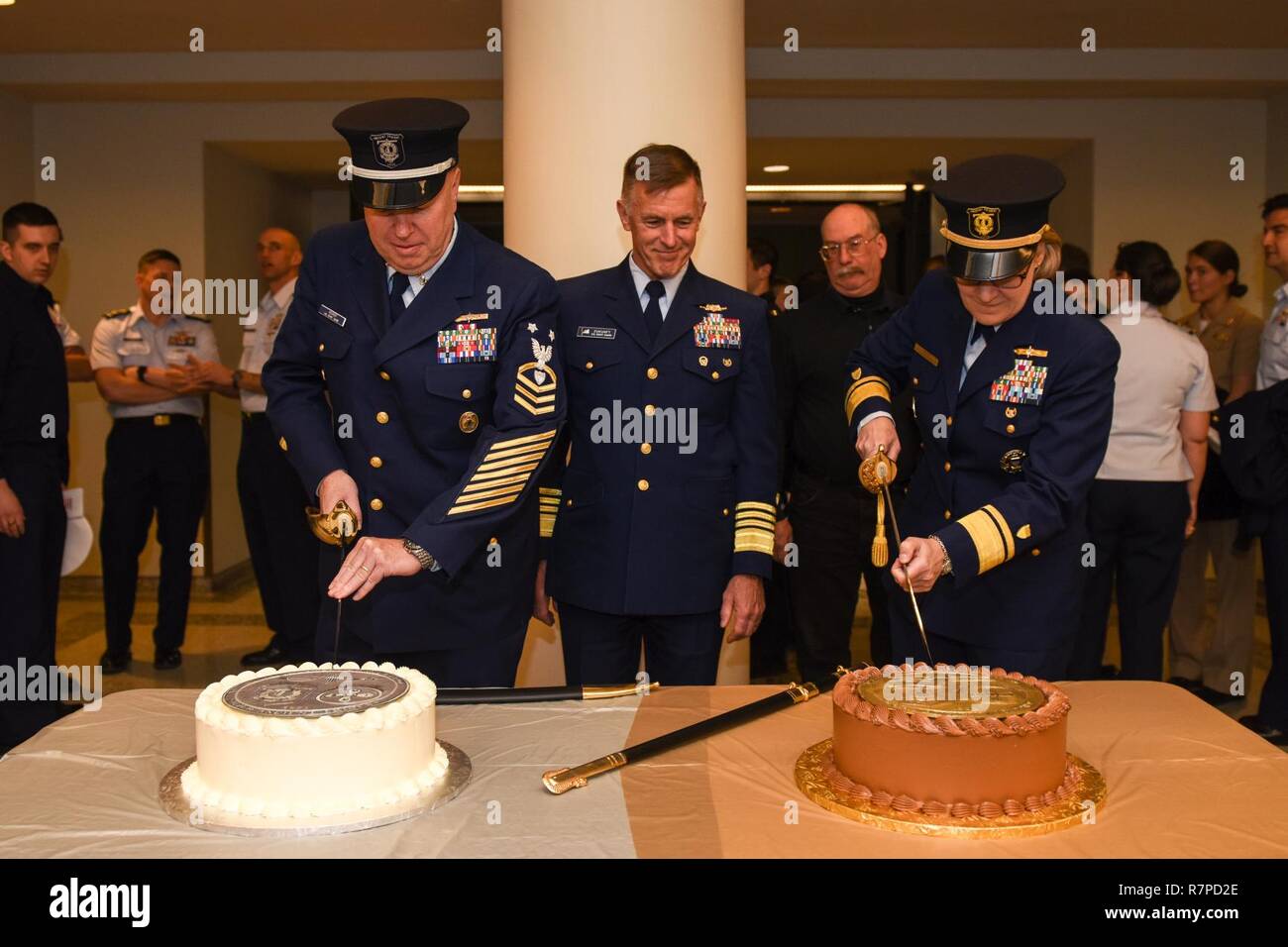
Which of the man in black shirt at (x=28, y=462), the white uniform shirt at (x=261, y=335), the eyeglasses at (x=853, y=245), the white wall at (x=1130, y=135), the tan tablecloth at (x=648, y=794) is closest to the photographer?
the tan tablecloth at (x=648, y=794)

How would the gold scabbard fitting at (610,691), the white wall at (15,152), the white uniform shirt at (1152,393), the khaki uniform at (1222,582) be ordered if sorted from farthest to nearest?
the white wall at (15,152)
the khaki uniform at (1222,582)
the white uniform shirt at (1152,393)
the gold scabbard fitting at (610,691)

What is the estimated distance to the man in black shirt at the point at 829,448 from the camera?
3.81m

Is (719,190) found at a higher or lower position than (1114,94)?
lower

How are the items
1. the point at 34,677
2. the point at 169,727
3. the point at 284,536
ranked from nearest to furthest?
1. the point at 169,727
2. the point at 34,677
3. the point at 284,536

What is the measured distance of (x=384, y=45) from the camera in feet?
20.2

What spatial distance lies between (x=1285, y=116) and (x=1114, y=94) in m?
0.87

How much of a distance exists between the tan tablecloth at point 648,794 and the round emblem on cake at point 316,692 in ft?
0.50

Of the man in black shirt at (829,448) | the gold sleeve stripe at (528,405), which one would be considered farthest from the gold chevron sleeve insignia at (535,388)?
the man in black shirt at (829,448)

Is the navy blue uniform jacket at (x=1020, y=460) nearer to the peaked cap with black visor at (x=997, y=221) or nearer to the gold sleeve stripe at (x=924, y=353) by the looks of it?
the gold sleeve stripe at (x=924, y=353)

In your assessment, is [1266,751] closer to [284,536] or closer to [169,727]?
[169,727]

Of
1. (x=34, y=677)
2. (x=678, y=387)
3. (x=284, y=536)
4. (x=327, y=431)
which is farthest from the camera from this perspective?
(x=284, y=536)

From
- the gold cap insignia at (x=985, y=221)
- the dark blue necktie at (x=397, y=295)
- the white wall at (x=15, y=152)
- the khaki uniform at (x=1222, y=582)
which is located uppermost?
the white wall at (x=15, y=152)
